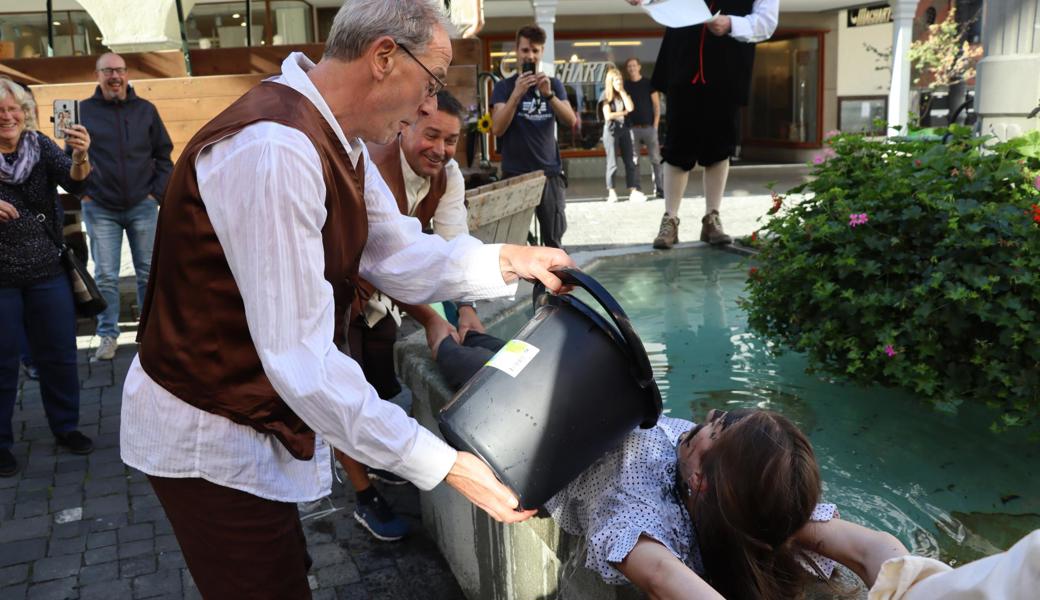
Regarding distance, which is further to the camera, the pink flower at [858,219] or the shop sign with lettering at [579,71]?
the shop sign with lettering at [579,71]

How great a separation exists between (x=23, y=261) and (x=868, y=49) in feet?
61.7

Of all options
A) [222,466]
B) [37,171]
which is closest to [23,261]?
[37,171]

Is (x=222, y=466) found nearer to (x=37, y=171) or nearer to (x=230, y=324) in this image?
(x=230, y=324)

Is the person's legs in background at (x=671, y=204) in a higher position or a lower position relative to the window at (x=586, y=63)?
lower

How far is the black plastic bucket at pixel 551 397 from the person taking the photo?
6.22ft

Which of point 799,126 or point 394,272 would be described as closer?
point 394,272

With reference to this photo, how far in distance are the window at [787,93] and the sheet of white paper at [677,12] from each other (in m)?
15.2

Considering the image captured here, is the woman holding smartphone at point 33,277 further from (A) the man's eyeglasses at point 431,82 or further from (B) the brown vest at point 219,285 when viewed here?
(A) the man's eyeglasses at point 431,82

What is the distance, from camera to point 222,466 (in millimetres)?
1861

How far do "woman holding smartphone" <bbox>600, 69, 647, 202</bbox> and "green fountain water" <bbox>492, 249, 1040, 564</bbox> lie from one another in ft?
26.9

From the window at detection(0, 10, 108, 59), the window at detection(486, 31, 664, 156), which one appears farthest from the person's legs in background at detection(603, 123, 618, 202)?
the window at detection(0, 10, 108, 59)

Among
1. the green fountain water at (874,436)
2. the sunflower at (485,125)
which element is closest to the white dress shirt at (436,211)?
the green fountain water at (874,436)

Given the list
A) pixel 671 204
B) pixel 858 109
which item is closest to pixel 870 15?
pixel 858 109

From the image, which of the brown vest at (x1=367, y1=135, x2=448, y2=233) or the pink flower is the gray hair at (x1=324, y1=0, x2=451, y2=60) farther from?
the pink flower
